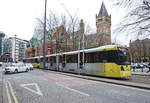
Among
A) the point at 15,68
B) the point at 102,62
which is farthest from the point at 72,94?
the point at 15,68

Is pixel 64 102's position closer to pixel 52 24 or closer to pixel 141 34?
pixel 141 34

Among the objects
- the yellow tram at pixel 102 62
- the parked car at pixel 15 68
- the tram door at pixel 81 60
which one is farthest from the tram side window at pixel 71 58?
the parked car at pixel 15 68

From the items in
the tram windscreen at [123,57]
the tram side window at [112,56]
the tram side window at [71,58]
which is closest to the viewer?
the tram windscreen at [123,57]

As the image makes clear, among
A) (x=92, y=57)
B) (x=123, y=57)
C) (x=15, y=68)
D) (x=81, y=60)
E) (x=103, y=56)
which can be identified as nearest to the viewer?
(x=123, y=57)

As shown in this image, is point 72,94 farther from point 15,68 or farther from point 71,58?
point 15,68

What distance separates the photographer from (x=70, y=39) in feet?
124

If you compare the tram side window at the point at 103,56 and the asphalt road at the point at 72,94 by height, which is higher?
the tram side window at the point at 103,56

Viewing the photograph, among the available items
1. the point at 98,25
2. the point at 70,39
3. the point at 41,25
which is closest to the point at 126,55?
the point at 70,39

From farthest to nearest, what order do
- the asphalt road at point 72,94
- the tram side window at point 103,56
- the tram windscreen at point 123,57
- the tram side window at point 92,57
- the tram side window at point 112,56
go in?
the tram side window at point 92,57 < the tram side window at point 103,56 < the tram side window at point 112,56 < the tram windscreen at point 123,57 < the asphalt road at point 72,94

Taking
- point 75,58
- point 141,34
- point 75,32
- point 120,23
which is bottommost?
point 75,58

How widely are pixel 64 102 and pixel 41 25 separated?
32.6 m

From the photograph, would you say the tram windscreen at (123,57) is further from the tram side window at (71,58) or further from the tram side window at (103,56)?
the tram side window at (71,58)

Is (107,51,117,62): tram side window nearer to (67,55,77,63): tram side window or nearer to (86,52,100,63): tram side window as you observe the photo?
(86,52,100,63): tram side window

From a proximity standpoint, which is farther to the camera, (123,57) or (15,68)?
(15,68)
